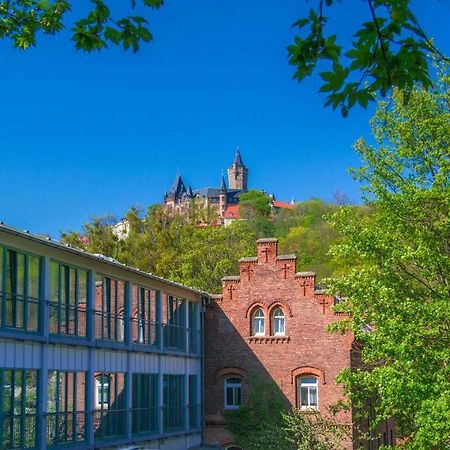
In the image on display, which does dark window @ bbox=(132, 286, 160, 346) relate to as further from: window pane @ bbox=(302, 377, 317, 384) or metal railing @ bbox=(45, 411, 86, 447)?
window pane @ bbox=(302, 377, 317, 384)

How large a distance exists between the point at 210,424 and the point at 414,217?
41.7 ft

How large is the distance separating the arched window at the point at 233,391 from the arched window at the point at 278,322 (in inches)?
92.8

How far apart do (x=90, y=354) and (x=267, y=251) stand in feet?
37.1

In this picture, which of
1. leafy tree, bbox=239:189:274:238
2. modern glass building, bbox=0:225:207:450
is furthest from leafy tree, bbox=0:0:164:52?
leafy tree, bbox=239:189:274:238

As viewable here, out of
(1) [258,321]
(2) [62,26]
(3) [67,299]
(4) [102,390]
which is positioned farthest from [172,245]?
(2) [62,26]

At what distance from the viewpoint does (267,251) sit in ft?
114

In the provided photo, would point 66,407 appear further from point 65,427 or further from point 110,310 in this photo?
point 110,310

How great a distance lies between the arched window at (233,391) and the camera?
34.5 meters

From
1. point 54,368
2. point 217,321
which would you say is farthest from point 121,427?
point 217,321

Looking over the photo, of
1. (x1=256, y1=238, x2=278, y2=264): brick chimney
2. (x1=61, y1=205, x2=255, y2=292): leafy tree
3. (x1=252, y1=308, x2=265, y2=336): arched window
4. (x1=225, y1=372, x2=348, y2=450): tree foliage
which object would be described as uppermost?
(x1=61, y1=205, x2=255, y2=292): leafy tree

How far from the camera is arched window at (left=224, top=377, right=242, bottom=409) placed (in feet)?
113

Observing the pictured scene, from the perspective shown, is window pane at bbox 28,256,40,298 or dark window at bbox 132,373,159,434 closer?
window pane at bbox 28,256,40,298

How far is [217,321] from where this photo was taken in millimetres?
35188

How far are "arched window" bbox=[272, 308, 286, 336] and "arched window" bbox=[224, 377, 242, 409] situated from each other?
2357 mm
